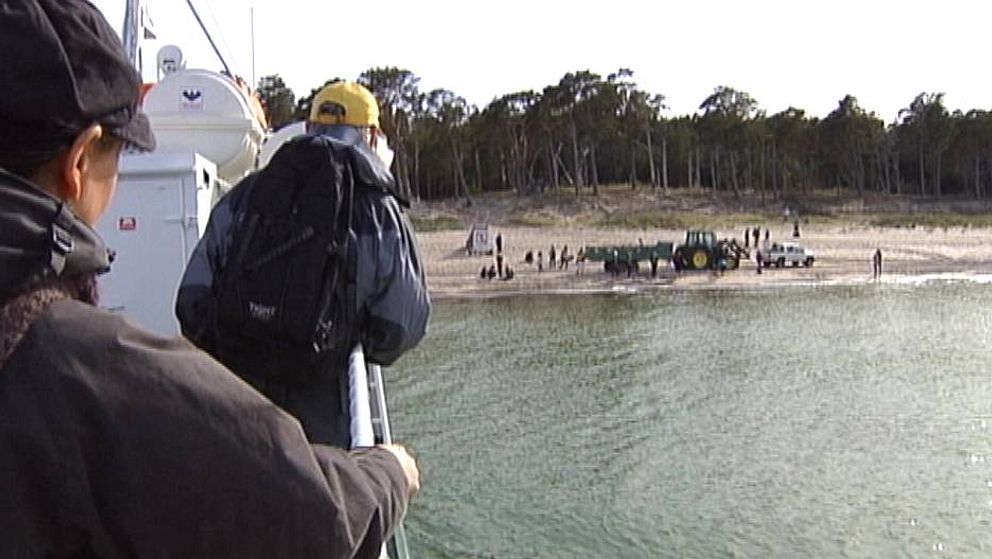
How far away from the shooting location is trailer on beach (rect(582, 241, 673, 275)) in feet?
167

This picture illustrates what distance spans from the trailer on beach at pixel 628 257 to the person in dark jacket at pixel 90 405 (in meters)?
49.4

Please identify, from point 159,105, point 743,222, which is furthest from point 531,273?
point 159,105

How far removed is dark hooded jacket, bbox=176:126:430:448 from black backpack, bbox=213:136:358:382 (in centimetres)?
3

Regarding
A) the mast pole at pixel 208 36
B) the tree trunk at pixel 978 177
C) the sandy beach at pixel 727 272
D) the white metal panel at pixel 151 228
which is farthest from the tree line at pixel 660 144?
the white metal panel at pixel 151 228

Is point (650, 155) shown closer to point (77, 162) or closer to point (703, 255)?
point (703, 255)

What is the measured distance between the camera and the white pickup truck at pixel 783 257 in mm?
53375

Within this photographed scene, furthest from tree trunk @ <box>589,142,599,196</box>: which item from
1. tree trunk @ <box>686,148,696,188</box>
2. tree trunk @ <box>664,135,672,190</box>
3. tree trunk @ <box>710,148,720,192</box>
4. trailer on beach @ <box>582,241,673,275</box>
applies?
trailer on beach @ <box>582,241,673,275</box>

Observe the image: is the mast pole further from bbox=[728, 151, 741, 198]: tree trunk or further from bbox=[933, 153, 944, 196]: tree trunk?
bbox=[933, 153, 944, 196]: tree trunk

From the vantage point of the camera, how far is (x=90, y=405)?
1.24m

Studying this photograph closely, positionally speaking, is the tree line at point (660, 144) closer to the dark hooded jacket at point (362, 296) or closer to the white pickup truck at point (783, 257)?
the white pickup truck at point (783, 257)

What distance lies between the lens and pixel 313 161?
2902 millimetres

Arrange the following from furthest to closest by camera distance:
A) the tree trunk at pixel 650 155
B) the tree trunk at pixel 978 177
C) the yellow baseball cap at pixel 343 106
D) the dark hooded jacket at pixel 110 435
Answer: the tree trunk at pixel 978 177 < the tree trunk at pixel 650 155 < the yellow baseball cap at pixel 343 106 < the dark hooded jacket at pixel 110 435

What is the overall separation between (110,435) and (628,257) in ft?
167

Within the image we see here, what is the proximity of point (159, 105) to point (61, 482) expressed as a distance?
584 centimetres
